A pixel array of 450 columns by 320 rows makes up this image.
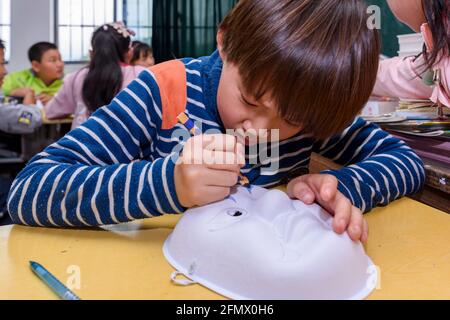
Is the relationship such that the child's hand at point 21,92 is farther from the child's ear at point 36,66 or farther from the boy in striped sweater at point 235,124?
the boy in striped sweater at point 235,124

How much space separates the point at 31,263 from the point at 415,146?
74 cm

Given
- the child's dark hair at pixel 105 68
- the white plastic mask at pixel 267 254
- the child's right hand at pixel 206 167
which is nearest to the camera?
the white plastic mask at pixel 267 254

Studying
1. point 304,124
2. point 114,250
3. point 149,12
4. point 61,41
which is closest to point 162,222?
point 114,250

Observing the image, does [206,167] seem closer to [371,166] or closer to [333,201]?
[333,201]

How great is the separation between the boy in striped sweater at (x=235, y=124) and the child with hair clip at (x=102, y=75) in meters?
1.72

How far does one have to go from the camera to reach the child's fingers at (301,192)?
0.65 m

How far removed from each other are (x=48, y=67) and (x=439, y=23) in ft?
12.3

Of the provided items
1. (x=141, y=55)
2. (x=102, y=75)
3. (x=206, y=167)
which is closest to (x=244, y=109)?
(x=206, y=167)

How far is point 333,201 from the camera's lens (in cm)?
64

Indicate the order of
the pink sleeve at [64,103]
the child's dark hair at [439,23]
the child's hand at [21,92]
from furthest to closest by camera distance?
the child's hand at [21,92] < the pink sleeve at [64,103] < the child's dark hair at [439,23]

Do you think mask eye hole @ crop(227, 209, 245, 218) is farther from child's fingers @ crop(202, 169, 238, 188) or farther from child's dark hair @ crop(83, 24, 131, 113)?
child's dark hair @ crop(83, 24, 131, 113)

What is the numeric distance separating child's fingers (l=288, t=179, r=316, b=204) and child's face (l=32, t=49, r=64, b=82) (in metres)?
3.89

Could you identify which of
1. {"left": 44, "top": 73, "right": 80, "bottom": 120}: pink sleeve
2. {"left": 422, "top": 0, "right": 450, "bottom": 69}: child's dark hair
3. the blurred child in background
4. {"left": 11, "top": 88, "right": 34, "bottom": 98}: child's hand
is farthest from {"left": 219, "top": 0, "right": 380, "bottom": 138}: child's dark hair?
the blurred child in background

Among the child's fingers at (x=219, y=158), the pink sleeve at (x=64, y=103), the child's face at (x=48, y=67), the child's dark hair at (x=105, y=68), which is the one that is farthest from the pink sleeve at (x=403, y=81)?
the child's face at (x=48, y=67)
